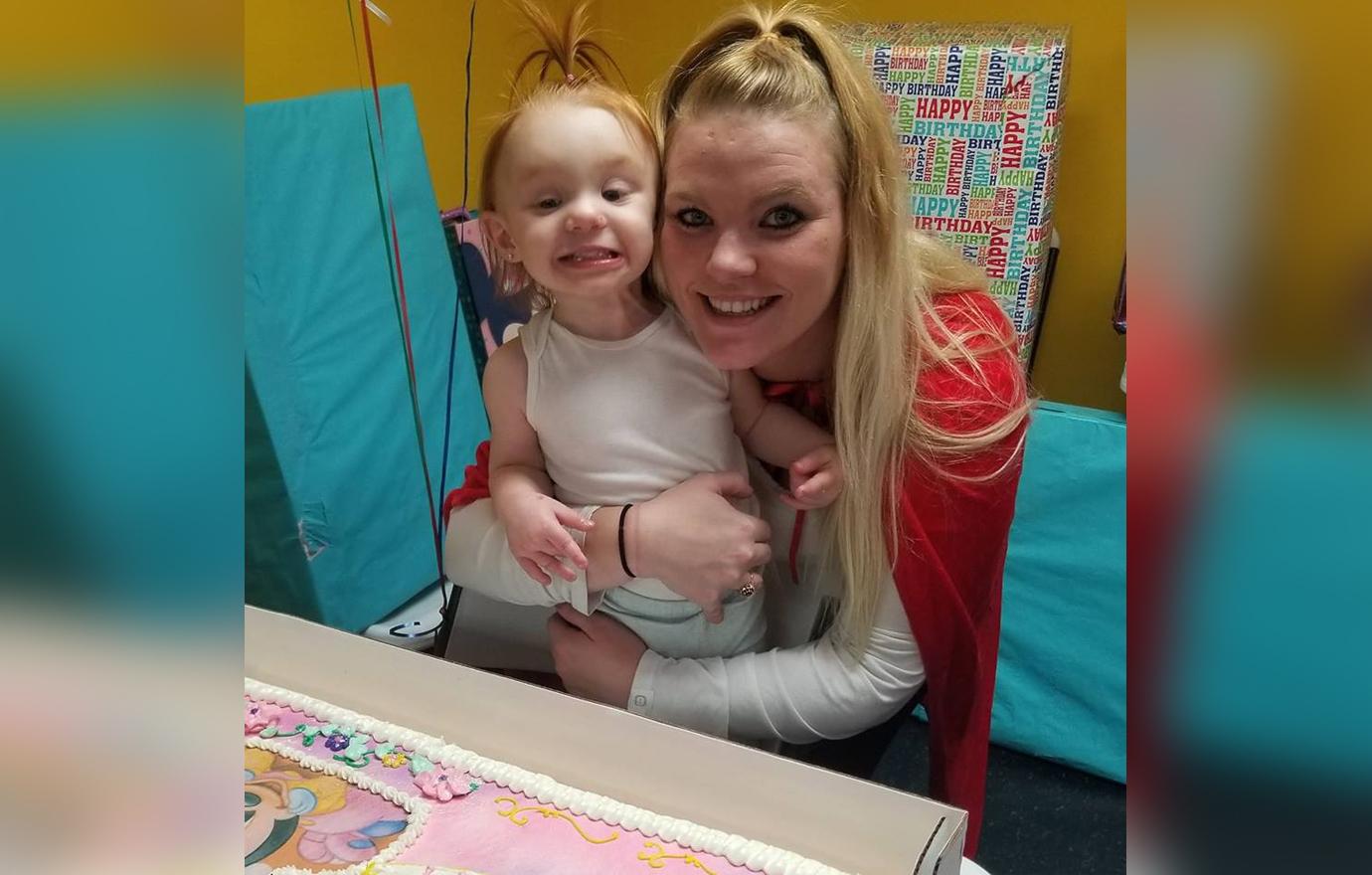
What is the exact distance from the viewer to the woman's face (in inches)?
30.2

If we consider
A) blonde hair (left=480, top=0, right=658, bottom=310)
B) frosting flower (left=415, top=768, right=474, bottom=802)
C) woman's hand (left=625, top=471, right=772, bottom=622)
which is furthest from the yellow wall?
frosting flower (left=415, top=768, right=474, bottom=802)

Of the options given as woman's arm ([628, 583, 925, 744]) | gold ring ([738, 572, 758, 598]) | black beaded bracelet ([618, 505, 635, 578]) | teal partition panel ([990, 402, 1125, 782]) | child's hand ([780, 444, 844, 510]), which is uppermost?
child's hand ([780, 444, 844, 510])

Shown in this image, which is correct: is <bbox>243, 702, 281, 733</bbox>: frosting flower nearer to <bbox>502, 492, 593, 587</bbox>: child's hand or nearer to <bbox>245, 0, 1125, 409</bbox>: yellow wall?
<bbox>502, 492, 593, 587</bbox>: child's hand

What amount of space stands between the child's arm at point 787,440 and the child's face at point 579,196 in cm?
15

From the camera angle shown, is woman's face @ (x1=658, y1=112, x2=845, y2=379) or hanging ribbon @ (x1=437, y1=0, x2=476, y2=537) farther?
hanging ribbon @ (x1=437, y1=0, x2=476, y2=537)

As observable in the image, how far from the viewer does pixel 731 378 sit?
889 mm

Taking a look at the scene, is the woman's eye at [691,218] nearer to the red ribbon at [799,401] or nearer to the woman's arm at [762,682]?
the red ribbon at [799,401]

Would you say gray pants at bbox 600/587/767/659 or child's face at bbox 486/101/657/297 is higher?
child's face at bbox 486/101/657/297

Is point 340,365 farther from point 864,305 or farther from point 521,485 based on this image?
point 864,305

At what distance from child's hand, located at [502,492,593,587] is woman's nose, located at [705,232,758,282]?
23 centimetres

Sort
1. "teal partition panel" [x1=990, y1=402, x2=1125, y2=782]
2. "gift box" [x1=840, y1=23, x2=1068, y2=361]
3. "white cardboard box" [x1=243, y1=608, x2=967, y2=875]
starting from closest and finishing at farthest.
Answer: "white cardboard box" [x1=243, y1=608, x2=967, y2=875], "teal partition panel" [x1=990, y1=402, x2=1125, y2=782], "gift box" [x1=840, y1=23, x2=1068, y2=361]
